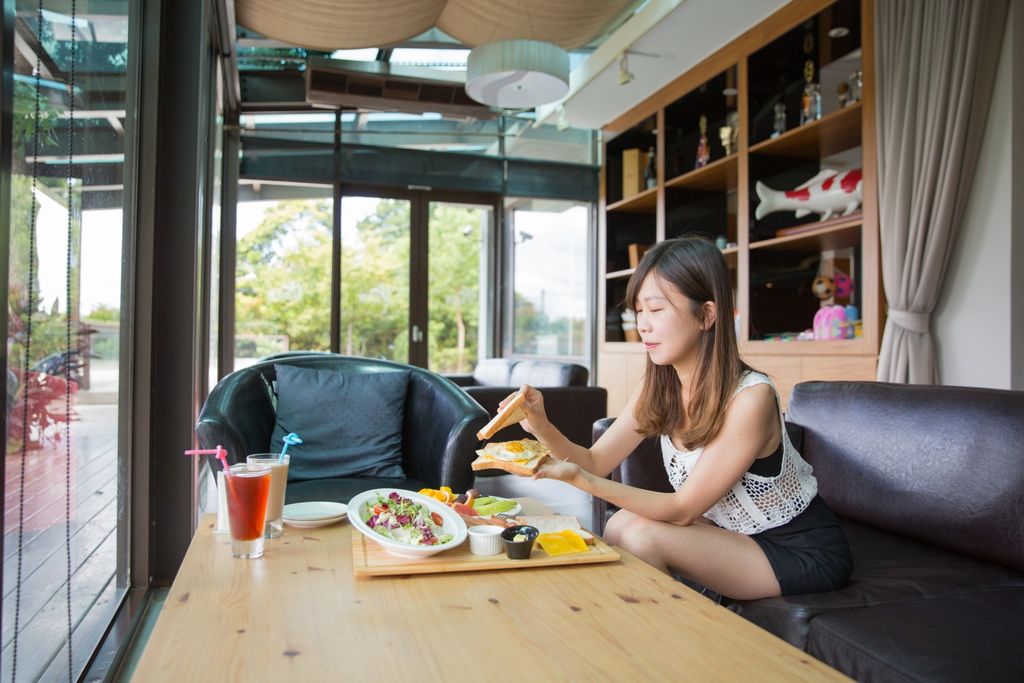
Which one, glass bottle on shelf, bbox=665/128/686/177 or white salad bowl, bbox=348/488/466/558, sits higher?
glass bottle on shelf, bbox=665/128/686/177

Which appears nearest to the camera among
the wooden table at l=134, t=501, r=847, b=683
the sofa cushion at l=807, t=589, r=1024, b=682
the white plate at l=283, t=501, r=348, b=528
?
the wooden table at l=134, t=501, r=847, b=683

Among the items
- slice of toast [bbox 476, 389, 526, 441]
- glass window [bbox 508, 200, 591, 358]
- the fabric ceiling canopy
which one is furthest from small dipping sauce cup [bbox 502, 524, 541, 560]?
glass window [bbox 508, 200, 591, 358]

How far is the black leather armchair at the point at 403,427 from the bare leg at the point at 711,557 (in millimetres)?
893

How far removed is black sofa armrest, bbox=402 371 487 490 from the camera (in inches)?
92.3

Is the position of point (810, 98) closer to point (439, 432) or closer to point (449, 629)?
point (439, 432)

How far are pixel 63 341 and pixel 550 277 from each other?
6.10 meters

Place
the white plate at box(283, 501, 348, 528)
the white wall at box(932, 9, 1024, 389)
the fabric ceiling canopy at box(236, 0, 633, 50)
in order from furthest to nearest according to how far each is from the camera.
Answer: the fabric ceiling canopy at box(236, 0, 633, 50) → the white wall at box(932, 9, 1024, 389) → the white plate at box(283, 501, 348, 528)

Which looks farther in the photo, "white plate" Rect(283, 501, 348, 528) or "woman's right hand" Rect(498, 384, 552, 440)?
"woman's right hand" Rect(498, 384, 552, 440)

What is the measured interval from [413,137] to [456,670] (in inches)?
269

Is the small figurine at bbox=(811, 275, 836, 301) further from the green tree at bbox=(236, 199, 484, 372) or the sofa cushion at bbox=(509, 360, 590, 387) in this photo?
the green tree at bbox=(236, 199, 484, 372)

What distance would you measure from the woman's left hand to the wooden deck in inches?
37.9

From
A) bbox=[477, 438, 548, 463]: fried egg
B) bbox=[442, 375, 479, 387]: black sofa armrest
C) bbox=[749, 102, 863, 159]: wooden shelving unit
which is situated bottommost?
bbox=[442, 375, 479, 387]: black sofa armrest

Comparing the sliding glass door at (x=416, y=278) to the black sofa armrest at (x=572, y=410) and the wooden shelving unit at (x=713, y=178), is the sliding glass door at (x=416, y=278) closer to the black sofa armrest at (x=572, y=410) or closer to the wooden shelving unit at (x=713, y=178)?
the wooden shelving unit at (x=713, y=178)

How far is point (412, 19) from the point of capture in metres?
4.57
